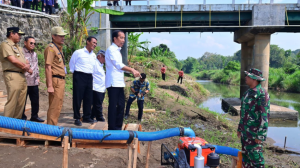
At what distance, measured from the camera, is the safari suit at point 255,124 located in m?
3.17

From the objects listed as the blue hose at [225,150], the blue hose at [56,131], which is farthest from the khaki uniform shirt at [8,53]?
the blue hose at [225,150]

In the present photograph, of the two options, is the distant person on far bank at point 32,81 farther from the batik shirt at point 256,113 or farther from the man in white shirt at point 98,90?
the batik shirt at point 256,113

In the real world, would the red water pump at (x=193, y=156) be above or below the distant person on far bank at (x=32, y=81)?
below

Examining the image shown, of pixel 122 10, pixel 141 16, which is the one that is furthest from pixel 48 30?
pixel 141 16

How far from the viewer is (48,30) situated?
38.6 ft

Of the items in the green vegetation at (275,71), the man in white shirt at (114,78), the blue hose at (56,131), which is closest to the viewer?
the blue hose at (56,131)

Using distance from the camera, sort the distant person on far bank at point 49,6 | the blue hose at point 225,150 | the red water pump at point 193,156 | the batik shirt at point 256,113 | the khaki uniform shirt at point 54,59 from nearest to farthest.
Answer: the red water pump at point 193,156, the blue hose at point 225,150, the batik shirt at point 256,113, the khaki uniform shirt at point 54,59, the distant person on far bank at point 49,6

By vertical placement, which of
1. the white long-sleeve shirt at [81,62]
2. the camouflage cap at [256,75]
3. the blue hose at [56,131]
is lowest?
the blue hose at [56,131]

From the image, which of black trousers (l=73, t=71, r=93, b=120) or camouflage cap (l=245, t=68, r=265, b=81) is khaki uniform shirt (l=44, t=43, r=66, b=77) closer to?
black trousers (l=73, t=71, r=93, b=120)

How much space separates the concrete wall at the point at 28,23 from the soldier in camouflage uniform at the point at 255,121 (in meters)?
9.20

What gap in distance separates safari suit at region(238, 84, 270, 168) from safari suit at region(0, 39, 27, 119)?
12.0 feet

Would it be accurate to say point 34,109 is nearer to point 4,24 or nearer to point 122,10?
point 4,24

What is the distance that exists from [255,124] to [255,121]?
0.14 ft

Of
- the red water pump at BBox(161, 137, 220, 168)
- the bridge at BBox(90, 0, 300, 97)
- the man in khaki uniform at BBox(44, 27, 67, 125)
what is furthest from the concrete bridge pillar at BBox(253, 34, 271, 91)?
the man in khaki uniform at BBox(44, 27, 67, 125)
